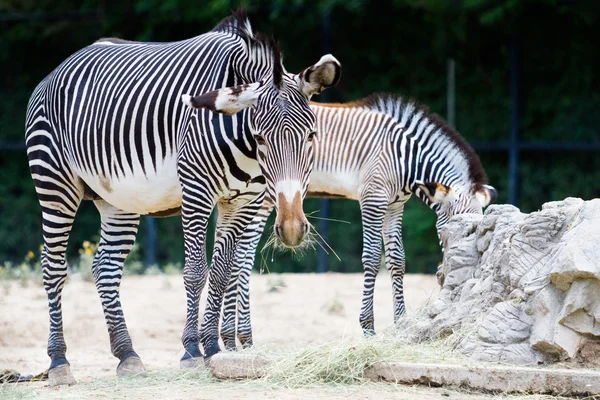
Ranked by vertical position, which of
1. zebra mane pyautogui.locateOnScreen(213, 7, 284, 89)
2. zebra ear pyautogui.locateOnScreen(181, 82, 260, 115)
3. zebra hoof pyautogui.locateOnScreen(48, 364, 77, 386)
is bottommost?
zebra hoof pyautogui.locateOnScreen(48, 364, 77, 386)

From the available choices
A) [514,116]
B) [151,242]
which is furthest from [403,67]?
[151,242]

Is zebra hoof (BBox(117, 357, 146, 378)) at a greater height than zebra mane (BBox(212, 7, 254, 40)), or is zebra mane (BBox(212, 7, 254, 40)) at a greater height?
zebra mane (BBox(212, 7, 254, 40))

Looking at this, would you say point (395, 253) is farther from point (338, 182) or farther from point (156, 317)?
A: point (156, 317)

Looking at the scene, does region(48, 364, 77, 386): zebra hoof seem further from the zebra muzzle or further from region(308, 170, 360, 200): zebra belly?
region(308, 170, 360, 200): zebra belly

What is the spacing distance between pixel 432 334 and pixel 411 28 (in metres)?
8.00

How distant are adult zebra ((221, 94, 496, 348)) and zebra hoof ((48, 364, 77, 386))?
258 cm

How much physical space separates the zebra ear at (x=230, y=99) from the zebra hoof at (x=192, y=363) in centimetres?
155

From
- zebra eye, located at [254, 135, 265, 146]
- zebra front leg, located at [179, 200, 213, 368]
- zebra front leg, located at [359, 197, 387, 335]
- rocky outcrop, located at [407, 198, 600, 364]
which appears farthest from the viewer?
zebra front leg, located at [359, 197, 387, 335]

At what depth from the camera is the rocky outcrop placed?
4062 mm

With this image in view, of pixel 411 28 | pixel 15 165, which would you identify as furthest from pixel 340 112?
pixel 15 165

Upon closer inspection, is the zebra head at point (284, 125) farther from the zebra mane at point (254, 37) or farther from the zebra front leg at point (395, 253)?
the zebra front leg at point (395, 253)

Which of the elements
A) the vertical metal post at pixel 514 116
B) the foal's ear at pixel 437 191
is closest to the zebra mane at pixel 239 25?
the foal's ear at pixel 437 191

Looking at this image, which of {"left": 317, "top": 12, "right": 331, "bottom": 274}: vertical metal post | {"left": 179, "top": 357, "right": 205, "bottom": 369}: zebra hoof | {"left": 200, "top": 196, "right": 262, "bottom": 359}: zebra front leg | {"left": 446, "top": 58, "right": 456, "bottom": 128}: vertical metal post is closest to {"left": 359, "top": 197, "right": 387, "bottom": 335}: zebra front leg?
{"left": 200, "top": 196, "right": 262, "bottom": 359}: zebra front leg

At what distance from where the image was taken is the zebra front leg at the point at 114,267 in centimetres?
569
